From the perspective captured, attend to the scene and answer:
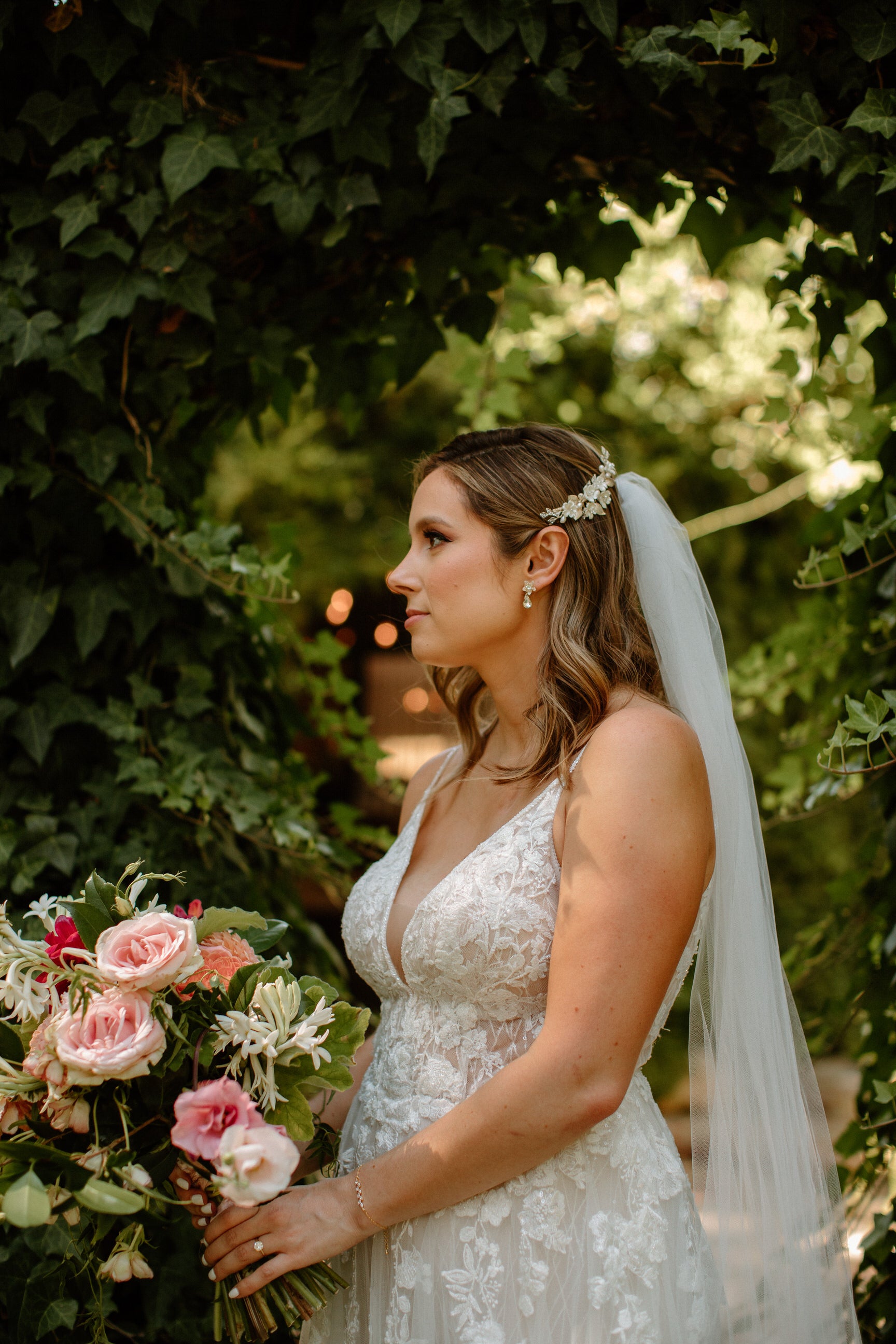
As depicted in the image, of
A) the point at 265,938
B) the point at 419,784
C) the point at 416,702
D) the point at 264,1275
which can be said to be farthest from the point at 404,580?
the point at 416,702

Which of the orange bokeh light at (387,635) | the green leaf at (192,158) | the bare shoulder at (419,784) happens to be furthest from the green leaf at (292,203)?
the bare shoulder at (419,784)

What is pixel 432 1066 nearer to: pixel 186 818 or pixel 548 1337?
pixel 548 1337

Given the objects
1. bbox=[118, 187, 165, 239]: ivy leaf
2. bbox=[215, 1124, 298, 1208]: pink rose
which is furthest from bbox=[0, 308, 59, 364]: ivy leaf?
bbox=[215, 1124, 298, 1208]: pink rose

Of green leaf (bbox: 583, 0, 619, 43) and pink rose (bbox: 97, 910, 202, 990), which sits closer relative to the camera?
pink rose (bbox: 97, 910, 202, 990)

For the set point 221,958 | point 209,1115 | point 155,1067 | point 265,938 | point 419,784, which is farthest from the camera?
point 419,784

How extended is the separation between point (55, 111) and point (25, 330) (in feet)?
1.38

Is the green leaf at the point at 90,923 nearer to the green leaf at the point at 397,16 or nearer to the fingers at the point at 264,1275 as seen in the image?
the fingers at the point at 264,1275

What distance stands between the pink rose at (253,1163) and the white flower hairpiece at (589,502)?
1.17 m

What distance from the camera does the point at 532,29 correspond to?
187cm

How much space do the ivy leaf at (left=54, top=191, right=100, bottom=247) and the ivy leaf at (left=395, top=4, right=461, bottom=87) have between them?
2.11 ft

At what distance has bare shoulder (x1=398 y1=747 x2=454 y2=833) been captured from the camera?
7.52 feet

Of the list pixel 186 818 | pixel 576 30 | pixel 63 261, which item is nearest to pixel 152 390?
pixel 63 261

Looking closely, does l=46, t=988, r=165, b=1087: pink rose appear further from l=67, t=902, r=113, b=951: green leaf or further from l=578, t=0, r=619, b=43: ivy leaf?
l=578, t=0, r=619, b=43: ivy leaf

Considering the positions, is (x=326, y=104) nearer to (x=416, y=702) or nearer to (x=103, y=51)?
(x=103, y=51)
